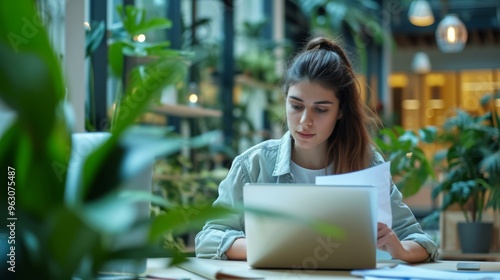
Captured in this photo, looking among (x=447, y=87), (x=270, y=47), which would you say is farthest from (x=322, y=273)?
(x=447, y=87)

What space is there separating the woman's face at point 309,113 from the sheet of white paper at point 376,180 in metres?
0.39

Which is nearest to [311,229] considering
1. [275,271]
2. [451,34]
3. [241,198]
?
[275,271]

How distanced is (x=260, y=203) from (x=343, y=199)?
0.57ft

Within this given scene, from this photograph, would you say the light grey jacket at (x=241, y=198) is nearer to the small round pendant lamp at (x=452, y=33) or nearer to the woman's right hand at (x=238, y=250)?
the woman's right hand at (x=238, y=250)

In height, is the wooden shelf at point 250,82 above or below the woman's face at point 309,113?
above

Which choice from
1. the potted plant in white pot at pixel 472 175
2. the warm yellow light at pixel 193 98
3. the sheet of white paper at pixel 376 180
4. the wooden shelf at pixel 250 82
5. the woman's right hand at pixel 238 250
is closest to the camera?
the sheet of white paper at pixel 376 180

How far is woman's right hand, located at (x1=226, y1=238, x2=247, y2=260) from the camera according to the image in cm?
213

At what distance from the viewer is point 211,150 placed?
621cm

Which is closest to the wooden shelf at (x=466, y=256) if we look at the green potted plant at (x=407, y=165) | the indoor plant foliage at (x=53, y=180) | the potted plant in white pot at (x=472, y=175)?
the potted plant in white pot at (x=472, y=175)

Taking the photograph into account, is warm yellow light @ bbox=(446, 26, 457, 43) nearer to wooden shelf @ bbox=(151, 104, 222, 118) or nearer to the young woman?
wooden shelf @ bbox=(151, 104, 222, 118)

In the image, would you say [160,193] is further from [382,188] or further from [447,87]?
[447,87]

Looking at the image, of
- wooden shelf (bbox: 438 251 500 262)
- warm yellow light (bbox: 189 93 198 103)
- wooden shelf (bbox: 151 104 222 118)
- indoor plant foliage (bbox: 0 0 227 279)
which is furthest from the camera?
warm yellow light (bbox: 189 93 198 103)

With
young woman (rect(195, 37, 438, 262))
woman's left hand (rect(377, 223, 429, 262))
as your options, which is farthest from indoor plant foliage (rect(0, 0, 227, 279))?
young woman (rect(195, 37, 438, 262))

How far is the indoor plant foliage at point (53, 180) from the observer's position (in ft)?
2.98
